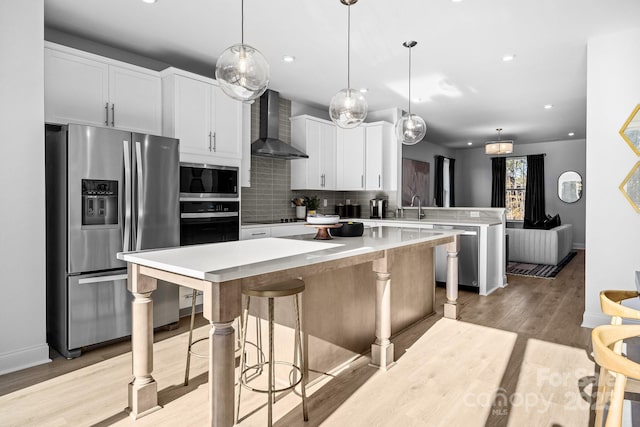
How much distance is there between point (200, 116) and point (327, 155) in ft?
7.88

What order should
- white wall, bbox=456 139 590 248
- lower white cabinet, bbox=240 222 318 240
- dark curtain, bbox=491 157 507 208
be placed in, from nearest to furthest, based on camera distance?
lower white cabinet, bbox=240 222 318 240, white wall, bbox=456 139 590 248, dark curtain, bbox=491 157 507 208

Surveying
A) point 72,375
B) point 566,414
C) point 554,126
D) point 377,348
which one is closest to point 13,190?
point 72,375

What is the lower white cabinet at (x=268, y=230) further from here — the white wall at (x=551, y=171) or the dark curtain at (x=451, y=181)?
the white wall at (x=551, y=171)

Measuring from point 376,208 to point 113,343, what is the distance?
4.04m

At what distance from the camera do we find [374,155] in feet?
19.2

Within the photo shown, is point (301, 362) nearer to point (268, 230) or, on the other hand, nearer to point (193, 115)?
point (268, 230)

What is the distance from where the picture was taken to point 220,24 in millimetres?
3215

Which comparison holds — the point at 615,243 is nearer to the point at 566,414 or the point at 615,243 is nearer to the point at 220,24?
the point at 566,414

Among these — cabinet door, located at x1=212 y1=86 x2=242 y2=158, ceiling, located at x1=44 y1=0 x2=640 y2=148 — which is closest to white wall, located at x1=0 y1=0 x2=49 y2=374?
ceiling, located at x1=44 y1=0 x2=640 y2=148

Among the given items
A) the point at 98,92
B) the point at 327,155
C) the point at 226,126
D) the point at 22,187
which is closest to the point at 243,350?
the point at 22,187

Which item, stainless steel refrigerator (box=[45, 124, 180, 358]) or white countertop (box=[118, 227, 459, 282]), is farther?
stainless steel refrigerator (box=[45, 124, 180, 358])

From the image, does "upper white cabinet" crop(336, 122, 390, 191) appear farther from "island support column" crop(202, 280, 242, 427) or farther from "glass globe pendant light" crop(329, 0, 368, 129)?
"island support column" crop(202, 280, 242, 427)

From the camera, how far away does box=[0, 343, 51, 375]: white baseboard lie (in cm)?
252

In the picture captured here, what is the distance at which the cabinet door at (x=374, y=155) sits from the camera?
5.80 meters
